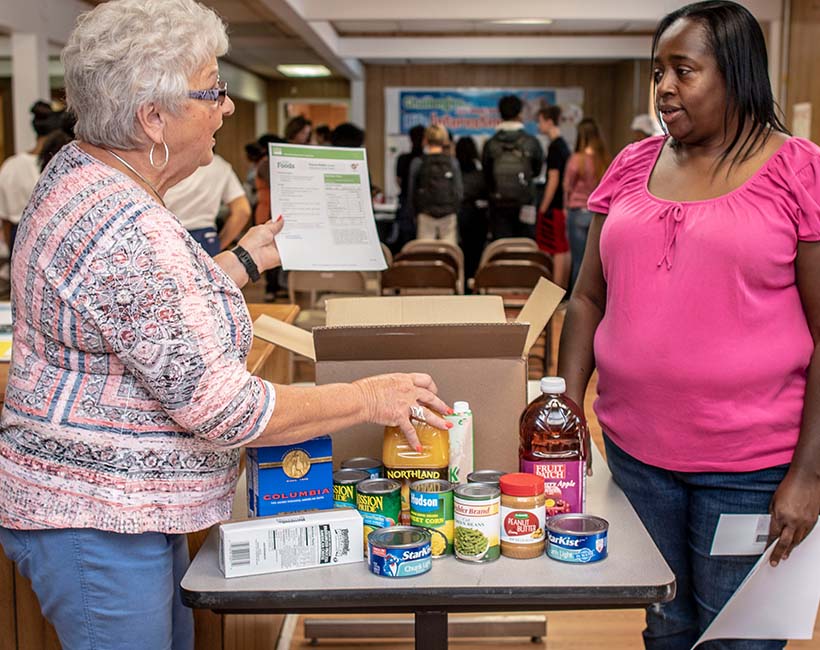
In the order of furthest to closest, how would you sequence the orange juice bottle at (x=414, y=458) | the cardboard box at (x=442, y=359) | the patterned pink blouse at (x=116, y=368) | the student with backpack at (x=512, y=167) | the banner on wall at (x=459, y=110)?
the banner on wall at (x=459, y=110) → the student with backpack at (x=512, y=167) → the cardboard box at (x=442, y=359) → the orange juice bottle at (x=414, y=458) → the patterned pink blouse at (x=116, y=368)

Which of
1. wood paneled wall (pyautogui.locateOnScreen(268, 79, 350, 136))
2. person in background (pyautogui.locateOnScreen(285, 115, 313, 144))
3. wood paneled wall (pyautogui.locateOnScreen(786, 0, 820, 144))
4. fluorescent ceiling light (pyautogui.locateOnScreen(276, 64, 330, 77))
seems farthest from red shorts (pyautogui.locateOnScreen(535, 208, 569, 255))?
wood paneled wall (pyautogui.locateOnScreen(268, 79, 350, 136))

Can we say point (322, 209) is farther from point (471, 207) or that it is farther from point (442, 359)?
point (471, 207)

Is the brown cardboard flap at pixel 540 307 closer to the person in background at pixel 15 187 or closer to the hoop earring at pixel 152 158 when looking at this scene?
the hoop earring at pixel 152 158

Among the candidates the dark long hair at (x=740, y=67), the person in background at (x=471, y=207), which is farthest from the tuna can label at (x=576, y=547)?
the person in background at (x=471, y=207)

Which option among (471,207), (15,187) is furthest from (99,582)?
(471,207)

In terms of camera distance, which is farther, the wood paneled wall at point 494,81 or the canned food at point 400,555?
the wood paneled wall at point 494,81

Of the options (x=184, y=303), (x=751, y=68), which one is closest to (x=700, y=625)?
(x=751, y=68)

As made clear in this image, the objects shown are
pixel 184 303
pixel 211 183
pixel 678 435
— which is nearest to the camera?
pixel 184 303

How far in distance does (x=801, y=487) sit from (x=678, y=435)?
207 millimetres

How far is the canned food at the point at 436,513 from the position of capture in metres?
1.40

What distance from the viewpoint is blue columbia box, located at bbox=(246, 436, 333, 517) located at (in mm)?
1443

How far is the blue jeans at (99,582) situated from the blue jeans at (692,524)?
82 cm

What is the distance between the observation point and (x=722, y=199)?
158cm

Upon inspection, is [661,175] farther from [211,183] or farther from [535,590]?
[211,183]
